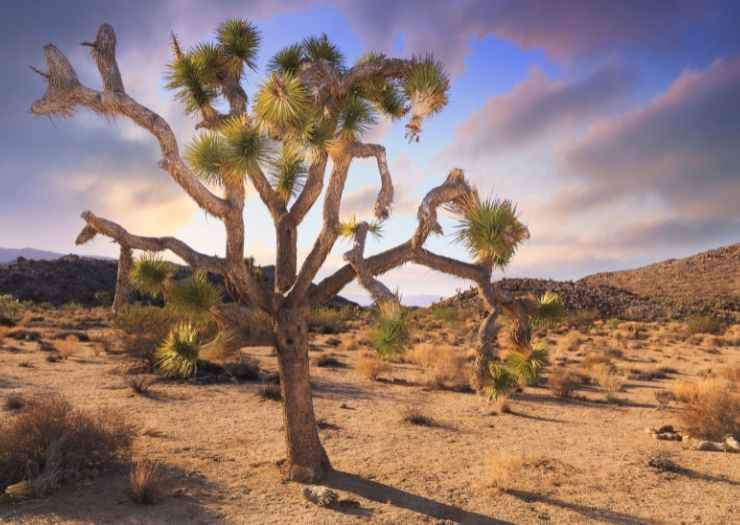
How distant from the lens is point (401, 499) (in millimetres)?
7207

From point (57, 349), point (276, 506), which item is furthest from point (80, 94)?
point (57, 349)

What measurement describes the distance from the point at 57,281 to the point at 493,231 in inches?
2390

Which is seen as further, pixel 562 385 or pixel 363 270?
pixel 562 385

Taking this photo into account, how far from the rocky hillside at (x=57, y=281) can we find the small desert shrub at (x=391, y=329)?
1765 inches

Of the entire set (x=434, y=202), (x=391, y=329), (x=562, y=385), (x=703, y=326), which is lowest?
(x=562, y=385)

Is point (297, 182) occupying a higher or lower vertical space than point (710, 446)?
higher

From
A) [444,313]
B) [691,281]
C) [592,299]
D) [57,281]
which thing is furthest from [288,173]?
[691,281]

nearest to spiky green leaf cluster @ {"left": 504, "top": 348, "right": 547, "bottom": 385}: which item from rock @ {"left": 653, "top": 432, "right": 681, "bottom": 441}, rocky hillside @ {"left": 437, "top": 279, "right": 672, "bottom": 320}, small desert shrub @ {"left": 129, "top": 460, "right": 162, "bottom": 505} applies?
small desert shrub @ {"left": 129, "top": 460, "right": 162, "bottom": 505}

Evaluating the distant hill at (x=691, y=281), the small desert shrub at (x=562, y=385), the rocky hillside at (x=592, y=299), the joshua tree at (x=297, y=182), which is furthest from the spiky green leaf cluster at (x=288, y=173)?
the distant hill at (x=691, y=281)

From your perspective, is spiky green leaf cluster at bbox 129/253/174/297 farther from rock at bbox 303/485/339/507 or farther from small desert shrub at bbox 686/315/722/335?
small desert shrub at bbox 686/315/722/335

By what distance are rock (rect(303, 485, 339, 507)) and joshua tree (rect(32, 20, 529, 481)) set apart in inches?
24.6

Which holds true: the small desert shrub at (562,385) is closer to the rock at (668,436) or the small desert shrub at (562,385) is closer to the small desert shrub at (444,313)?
the small desert shrub at (444,313)

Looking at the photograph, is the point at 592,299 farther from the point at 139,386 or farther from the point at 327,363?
the point at 139,386

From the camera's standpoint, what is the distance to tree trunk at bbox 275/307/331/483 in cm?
747
